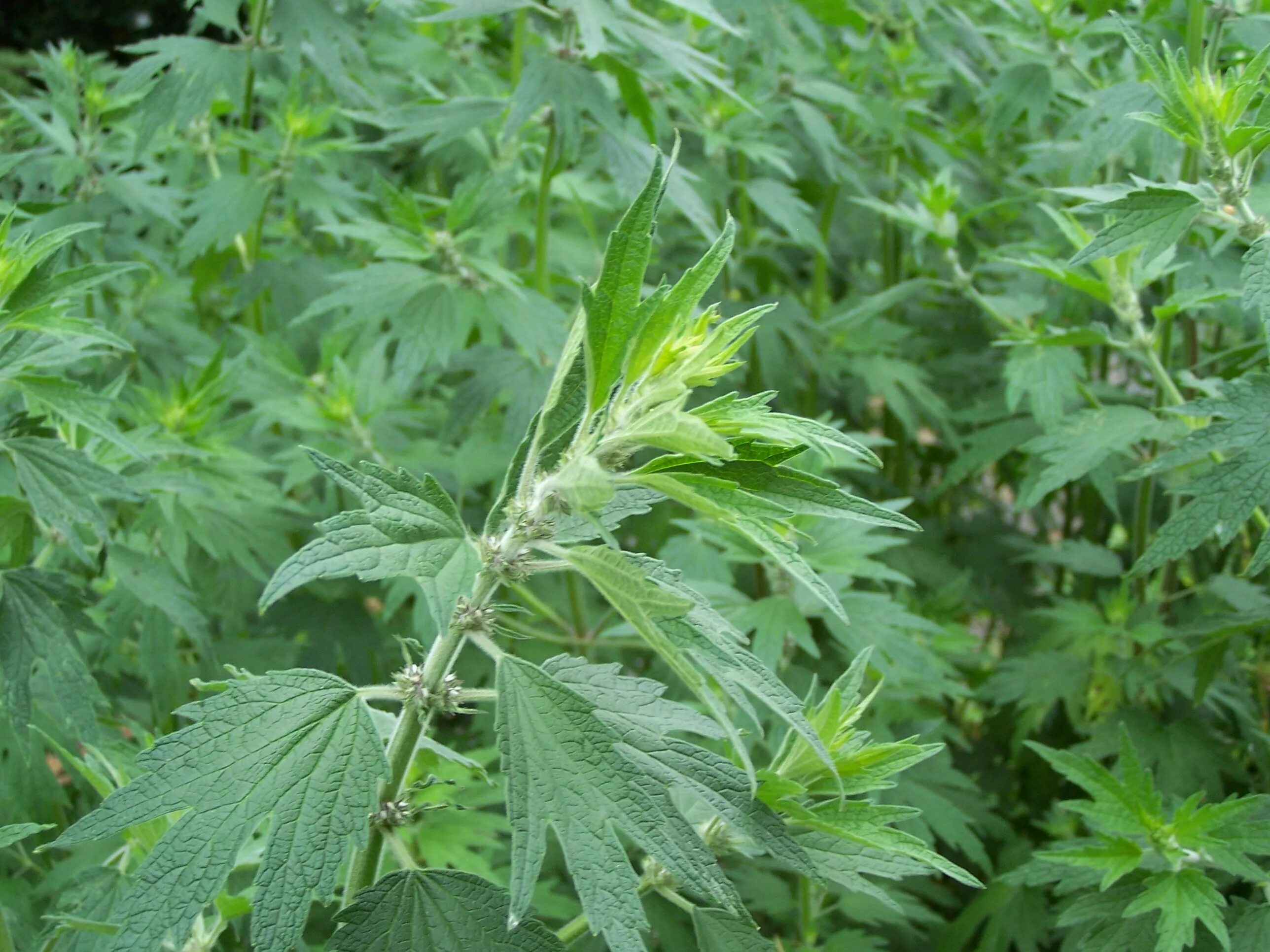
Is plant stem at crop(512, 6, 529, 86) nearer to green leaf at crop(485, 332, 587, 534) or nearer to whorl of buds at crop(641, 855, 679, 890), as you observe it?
green leaf at crop(485, 332, 587, 534)

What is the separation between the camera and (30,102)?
2.42 meters

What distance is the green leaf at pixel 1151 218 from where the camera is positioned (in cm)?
124

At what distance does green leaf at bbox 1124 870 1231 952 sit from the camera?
115 centimetres

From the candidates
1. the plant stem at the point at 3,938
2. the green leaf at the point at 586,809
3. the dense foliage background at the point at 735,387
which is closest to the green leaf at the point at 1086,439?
the dense foliage background at the point at 735,387

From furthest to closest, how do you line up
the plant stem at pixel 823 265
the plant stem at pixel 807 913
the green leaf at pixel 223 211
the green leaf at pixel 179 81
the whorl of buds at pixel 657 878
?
the plant stem at pixel 823 265 → the green leaf at pixel 223 211 → the green leaf at pixel 179 81 → the plant stem at pixel 807 913 → the whorl of buds at pixel 657 878

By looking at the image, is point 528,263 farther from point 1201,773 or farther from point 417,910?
point 417,910

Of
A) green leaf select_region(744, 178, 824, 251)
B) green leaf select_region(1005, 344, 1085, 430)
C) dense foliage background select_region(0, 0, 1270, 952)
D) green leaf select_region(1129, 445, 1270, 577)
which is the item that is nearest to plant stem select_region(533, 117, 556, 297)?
dense foliage background select_region(0, 0, 1270, 952)

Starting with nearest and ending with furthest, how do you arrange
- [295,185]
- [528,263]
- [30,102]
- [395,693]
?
[395,693], [295,185], [30,102], [528,263]

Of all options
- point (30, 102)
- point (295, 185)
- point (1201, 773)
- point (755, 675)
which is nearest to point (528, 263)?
point (295, 185)

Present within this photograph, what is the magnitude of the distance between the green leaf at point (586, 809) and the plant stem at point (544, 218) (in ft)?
4.18

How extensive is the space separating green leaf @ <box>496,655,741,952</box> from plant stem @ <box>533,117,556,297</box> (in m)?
1.27

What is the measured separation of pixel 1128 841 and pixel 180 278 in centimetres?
232

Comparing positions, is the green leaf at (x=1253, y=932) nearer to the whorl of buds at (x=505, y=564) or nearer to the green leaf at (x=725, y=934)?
the green leaf at (x=725, y=934)

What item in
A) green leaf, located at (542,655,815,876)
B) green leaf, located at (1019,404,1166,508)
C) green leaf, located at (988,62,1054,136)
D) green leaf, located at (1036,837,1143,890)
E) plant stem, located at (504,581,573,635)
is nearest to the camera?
green leaf, located at (542,655,815,876)
